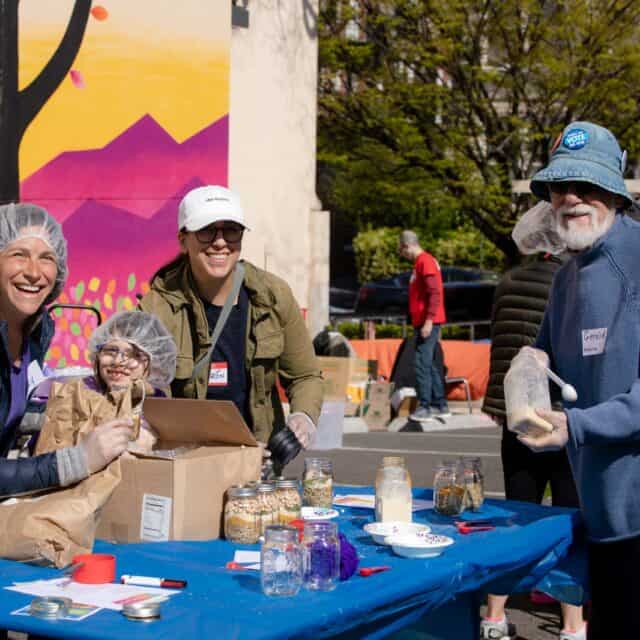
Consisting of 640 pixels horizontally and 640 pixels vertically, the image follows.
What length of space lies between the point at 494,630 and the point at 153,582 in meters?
2.62

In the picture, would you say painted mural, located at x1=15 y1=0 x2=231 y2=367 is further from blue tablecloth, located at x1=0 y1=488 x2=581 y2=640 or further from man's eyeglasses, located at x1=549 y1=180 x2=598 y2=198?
man's eyeglasses, located at x1=549 y1=180 x2=598 y2=198

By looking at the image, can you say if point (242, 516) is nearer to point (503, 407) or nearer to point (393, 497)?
point (393, 497)

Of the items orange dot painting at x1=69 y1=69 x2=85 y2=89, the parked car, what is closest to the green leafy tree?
the parked car

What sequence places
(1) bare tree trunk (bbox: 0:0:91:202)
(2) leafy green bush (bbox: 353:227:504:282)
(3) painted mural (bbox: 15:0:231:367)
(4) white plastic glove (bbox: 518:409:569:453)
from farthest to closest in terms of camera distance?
1. (2) leafy green bush (bbox: 353:227:504:282)
2. (3) painted mural (bbox: 15:0:231:367)
3. (1) bare tree trunk (bbox: 0:0:91:202)
4. (4) white plastic glove (bbox: 518:409:569:453)

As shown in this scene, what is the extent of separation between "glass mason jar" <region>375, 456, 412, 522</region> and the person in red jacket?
8.15 m

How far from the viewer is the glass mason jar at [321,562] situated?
9.62ft

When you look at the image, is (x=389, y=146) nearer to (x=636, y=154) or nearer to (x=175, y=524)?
(x=636, y=154)

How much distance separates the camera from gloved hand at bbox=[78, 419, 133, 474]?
128 inches

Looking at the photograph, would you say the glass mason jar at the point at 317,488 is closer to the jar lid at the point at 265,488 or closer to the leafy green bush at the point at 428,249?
the jar lid at the point at 265,488

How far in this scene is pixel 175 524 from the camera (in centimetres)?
349

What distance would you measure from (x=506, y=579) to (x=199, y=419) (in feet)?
3.61

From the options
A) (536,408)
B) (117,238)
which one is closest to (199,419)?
(536,408)

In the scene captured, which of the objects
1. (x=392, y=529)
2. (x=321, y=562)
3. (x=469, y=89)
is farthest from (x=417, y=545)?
(x=469, y=89)

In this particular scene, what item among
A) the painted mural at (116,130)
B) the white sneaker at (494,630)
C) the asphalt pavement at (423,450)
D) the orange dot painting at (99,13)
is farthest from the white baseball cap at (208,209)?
the orange dot painting at (99,13)
